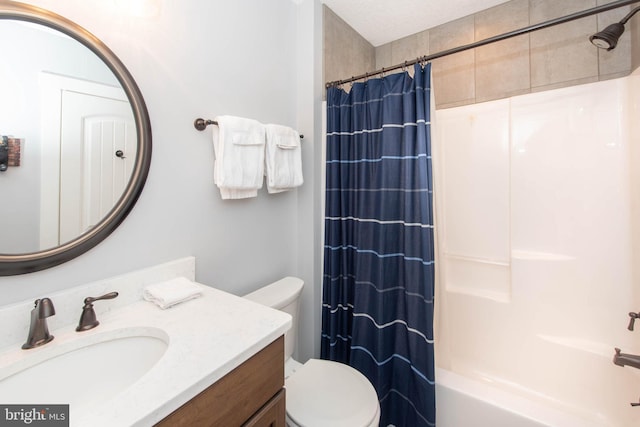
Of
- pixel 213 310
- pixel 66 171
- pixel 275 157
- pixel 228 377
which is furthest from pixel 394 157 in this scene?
pixel 66 171

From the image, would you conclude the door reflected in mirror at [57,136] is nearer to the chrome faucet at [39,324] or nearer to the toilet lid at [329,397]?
the chrome faucet at [39,324]

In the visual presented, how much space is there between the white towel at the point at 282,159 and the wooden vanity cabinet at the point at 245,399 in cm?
88

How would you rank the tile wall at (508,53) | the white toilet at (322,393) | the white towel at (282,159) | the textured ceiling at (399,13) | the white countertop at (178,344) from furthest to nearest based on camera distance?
the textured ceiling at (399,13) → the tile wall at (508,53) → the white towel at (282,159) → the white toilet at (322,393) → the white countertop at (178,344)

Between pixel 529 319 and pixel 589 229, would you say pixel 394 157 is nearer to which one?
pixel 589 229

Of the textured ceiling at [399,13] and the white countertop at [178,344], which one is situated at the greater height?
the textured ceiling at [399,13]

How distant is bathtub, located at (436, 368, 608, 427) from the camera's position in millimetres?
1116

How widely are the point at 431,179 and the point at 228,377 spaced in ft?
3.86

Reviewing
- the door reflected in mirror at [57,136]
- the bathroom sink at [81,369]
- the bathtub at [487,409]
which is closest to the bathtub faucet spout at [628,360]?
the bathtub at [487,409]

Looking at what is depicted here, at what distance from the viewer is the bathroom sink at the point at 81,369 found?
0.69 m

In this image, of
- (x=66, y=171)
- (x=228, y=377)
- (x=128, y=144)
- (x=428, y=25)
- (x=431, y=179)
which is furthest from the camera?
(x=428, y=25)

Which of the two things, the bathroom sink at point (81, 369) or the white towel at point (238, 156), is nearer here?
the bathroom sink at point (81, 369)

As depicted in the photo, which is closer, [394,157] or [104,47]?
[104,47]

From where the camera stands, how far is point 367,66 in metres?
2.29

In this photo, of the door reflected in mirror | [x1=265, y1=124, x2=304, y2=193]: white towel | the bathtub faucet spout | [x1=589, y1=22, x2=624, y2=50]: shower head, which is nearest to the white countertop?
the door reflected in mirror
